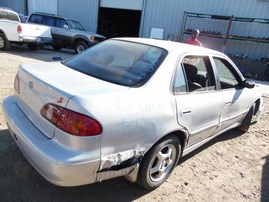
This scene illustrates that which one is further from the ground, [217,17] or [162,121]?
[217,17]

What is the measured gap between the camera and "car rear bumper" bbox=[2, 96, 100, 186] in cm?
198

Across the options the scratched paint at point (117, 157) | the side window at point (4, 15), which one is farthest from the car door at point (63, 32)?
the scratched paint at point (117, 157)

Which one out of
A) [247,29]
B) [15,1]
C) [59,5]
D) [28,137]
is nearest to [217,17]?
[247,29]

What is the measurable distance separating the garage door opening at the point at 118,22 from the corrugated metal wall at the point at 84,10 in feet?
1.92

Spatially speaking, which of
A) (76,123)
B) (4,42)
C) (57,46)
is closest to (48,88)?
(76,123)

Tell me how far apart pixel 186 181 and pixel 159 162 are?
0.58m

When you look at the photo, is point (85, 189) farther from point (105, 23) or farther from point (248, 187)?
point (105, 23)

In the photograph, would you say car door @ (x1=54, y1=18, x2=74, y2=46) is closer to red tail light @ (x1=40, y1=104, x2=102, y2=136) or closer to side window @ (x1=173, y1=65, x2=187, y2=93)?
side window @ (x1=173, y1=65, x2=187, y2=93)

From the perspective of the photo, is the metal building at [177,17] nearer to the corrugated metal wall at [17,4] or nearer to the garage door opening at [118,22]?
the garage door opening at [118,22]

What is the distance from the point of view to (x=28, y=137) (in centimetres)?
223

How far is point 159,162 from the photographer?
2766 mm

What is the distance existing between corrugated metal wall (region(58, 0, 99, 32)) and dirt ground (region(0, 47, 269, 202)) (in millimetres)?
15569

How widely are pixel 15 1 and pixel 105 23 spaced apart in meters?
9.01

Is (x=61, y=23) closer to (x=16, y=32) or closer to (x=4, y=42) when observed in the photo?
(x=16, y=32)
